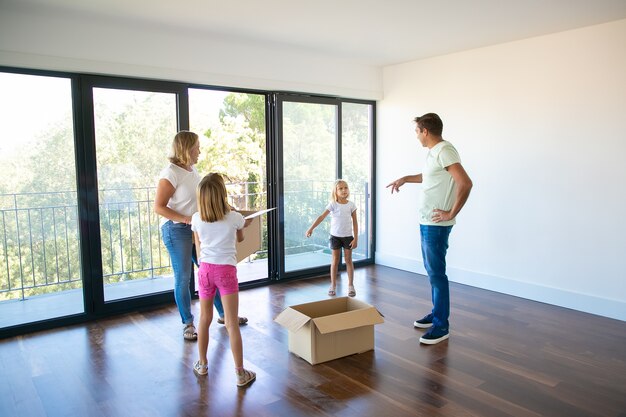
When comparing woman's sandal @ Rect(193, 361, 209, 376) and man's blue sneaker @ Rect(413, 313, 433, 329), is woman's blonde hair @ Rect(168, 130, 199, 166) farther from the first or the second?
man's blue sneaker @ Rect(413, 313, 433, 329)

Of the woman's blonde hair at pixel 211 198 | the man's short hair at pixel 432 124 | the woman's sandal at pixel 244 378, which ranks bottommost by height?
the woman's sandal at pixel 244 378

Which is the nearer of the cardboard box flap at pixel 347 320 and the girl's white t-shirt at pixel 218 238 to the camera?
the girl's white t-shirt at pixel 218 238

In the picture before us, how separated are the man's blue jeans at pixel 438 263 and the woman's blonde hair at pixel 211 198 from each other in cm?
145

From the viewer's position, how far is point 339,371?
291cm

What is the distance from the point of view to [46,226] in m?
4.13

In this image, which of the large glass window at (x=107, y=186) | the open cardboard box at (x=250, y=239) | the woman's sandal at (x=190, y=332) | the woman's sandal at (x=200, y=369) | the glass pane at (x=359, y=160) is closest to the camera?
the woman's sandal at (x=200, y=369)

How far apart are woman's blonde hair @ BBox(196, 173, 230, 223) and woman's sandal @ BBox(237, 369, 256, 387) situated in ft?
2.94

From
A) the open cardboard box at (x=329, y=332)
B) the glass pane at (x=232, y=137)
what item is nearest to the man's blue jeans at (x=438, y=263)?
the open cardboard box at (x=329, y=332)

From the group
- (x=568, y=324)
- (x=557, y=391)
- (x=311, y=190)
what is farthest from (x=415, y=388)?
(x=311, y=190)

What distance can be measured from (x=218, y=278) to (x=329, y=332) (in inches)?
30.7

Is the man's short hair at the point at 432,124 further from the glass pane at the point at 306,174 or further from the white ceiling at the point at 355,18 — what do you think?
the glass pane at the point at 306,174

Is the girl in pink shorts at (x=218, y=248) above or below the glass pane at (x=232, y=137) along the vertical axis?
below

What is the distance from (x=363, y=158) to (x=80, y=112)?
320 cm

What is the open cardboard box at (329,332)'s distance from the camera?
2.94 meters
